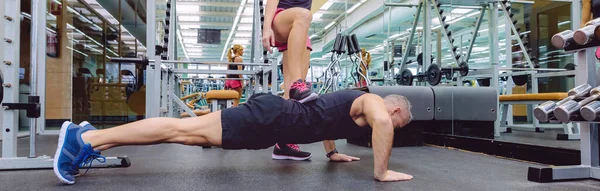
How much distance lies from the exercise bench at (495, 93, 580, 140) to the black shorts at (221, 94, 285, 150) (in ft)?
6.75

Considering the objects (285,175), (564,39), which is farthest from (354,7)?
(285,175)

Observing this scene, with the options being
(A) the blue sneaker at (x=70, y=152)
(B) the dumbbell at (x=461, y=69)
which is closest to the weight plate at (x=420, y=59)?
(B) the dumbbell at (x=461, y=69)

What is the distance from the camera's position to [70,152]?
156 cm

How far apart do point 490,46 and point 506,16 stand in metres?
0.61

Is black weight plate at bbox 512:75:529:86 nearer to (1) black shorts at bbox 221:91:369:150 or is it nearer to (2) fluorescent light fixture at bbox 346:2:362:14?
(1) black shorts at bbox 221:91:369:150

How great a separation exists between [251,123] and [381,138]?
521 millimetres

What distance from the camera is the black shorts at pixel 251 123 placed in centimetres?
162

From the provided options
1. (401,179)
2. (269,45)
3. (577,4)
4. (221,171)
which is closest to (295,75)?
(269,45)

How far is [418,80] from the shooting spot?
4.78 meters

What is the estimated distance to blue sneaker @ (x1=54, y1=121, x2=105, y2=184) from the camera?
5.05 ft

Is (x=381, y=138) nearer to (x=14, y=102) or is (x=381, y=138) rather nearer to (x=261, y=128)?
(x=261, y=128)

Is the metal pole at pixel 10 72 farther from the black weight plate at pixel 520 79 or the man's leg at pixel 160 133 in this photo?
the black weight plate at pixel 520 79

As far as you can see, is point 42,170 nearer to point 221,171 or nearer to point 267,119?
point 221,171

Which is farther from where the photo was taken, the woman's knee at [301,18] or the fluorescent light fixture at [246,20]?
the fluorescent light fixture at [246,20]
